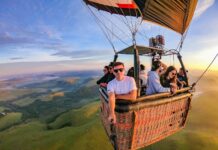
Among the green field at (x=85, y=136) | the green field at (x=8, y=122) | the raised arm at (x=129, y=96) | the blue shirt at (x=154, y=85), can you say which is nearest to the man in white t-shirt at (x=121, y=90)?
the raised arm at (x=129, y=96)

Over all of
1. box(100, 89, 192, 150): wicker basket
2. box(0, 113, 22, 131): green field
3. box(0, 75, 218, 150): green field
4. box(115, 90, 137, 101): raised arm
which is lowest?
box(0, 113, 22, 131): green field

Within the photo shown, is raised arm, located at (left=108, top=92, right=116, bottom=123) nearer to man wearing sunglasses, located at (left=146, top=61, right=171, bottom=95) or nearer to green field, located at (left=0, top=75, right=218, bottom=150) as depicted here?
man wearing sunglasses, located at (left=146, top=61, right=171, bottom=95)

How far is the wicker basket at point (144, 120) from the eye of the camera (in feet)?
22.1

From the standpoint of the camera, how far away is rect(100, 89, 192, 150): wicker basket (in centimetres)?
675

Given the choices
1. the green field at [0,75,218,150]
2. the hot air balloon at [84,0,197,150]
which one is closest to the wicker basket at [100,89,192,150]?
the hot air balloon at [84,0,197,150]

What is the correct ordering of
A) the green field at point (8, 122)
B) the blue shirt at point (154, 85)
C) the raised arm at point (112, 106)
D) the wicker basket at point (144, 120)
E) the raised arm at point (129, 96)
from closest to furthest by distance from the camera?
1. the raised arm at point (112, 106)
2. the raised arm at point (129, 96)
3. the wicker basket at point (144, 120)
4. the blue shirt at point (154, 85)
5. the green field at point (8, 122)

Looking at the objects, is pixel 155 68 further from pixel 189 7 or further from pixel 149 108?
pixel 189 7

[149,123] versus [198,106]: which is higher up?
[149,123]

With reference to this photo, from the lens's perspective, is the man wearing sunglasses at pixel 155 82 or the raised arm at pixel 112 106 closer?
the raised arm at pixel 112 106

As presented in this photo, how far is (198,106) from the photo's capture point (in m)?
92.6

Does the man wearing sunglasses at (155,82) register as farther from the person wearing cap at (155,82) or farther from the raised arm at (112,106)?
the raised arm at (112,106)

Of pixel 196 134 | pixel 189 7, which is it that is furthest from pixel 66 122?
pixel 189 7

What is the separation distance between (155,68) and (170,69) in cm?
73

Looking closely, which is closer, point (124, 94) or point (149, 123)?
point (124, 94)
